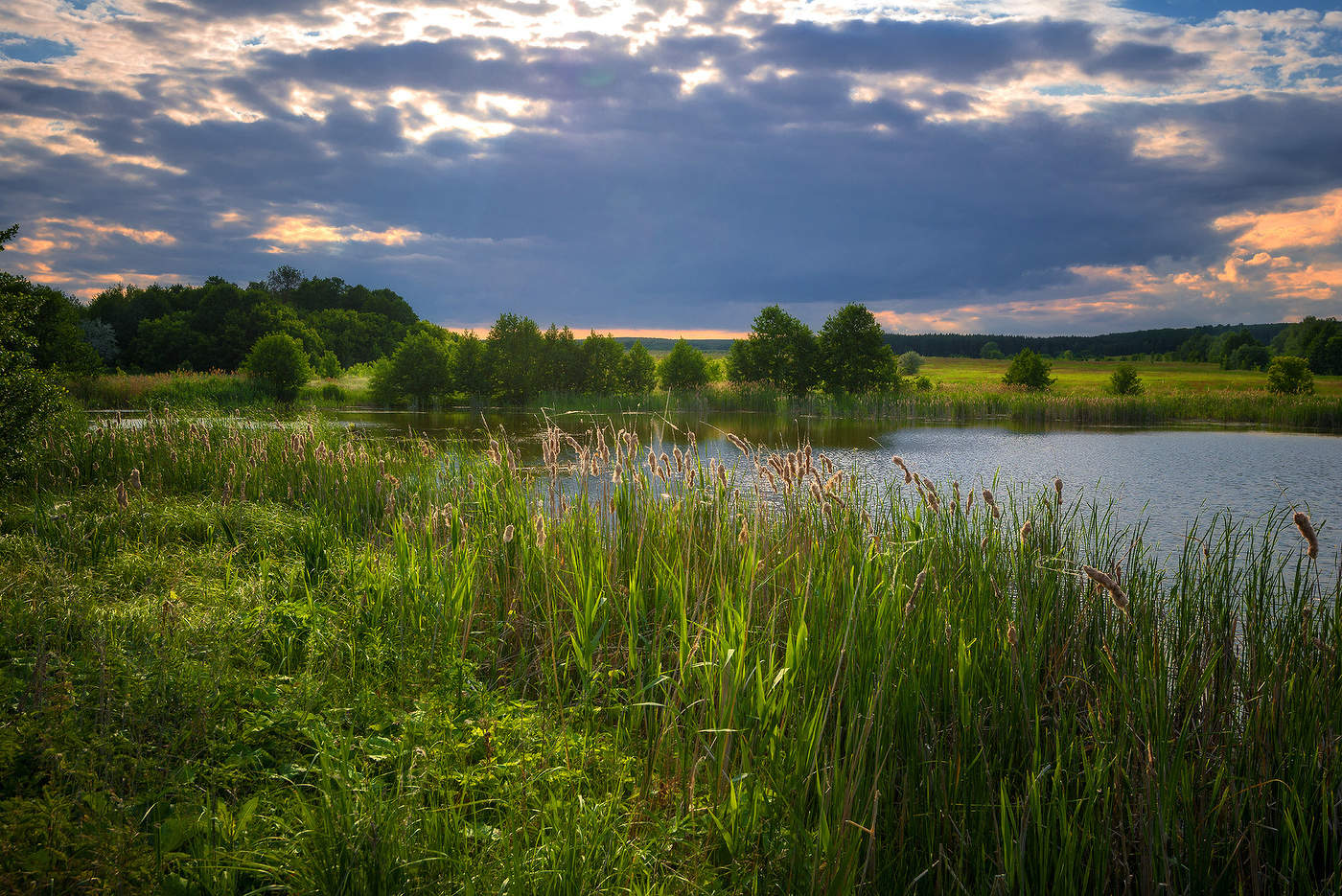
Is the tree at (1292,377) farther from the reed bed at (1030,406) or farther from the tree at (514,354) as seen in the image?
the tree at (514,354)

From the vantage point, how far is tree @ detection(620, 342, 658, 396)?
4356 cm

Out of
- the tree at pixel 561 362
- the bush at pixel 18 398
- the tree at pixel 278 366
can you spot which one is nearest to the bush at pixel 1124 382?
the tree at pixel 561 362

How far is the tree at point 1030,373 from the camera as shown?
144ft

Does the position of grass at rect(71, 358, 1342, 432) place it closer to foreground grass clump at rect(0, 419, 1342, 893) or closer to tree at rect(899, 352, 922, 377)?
foreground grass clump at rect(0, 419, 1342, 893)

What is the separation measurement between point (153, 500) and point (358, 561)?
169 inches

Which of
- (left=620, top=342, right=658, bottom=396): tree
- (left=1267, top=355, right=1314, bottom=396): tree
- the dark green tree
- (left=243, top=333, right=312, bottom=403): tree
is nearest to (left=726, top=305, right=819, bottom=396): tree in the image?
(left=620, top=342, right=658, bottom=396): tree

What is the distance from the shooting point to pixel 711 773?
2766mm

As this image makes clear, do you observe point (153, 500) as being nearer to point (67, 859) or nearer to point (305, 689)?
point (305, 689)

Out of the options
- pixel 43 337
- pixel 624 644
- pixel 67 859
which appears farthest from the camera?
pixel 43 337

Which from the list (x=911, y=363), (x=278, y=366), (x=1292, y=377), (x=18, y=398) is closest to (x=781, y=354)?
(x=1292, y=377)

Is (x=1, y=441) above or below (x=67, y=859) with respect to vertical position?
above

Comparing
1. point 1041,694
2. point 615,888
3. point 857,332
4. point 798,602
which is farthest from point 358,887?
point 857,332

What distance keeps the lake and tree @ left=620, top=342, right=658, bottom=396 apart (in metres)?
12.2

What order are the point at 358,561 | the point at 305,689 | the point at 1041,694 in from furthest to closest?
1. the point at 358,561
2. the point at 1041,694
3. the point at 305,689
